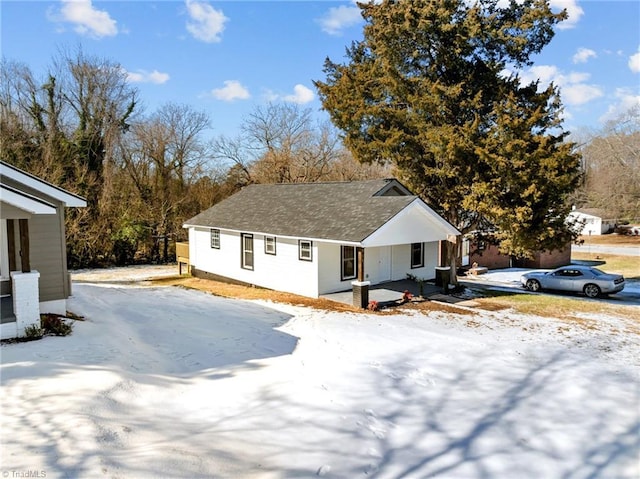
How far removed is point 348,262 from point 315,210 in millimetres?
2739

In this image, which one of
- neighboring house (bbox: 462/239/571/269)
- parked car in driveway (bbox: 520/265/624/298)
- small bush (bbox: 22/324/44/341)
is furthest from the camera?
neighboring house (bbox: 462/239/571/269)

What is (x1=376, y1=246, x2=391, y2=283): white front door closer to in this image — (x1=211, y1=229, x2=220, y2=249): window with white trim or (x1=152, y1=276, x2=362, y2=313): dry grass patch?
(x1=152, y1=276, x2=362, y2=313): dry grass patch

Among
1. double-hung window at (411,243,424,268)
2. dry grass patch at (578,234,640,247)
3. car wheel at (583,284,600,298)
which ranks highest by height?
double-hung window at (411,243,424,268)

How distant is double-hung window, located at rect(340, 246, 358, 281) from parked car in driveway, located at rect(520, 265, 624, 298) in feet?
36.3

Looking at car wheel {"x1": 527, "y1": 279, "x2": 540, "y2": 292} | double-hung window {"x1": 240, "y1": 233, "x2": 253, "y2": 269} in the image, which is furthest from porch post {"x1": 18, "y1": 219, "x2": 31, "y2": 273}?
car wheel {"x1": 527, "y1": 279, "x2": 540, "y2": 292}

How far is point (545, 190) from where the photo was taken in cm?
1582

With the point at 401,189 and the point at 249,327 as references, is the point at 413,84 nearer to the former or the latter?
the point at 401,189

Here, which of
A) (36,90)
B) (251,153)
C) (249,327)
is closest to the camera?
(249,327)

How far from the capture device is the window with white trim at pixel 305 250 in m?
16.1

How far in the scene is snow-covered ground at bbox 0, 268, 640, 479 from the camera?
470 centimetres

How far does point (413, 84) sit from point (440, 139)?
330 cm

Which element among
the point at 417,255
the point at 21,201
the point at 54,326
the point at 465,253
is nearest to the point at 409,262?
the point at 417,255

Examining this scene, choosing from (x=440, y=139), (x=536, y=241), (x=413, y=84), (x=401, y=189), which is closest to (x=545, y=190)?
(x=536, y=241)

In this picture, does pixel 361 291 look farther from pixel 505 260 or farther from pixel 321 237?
pixel 505 260
